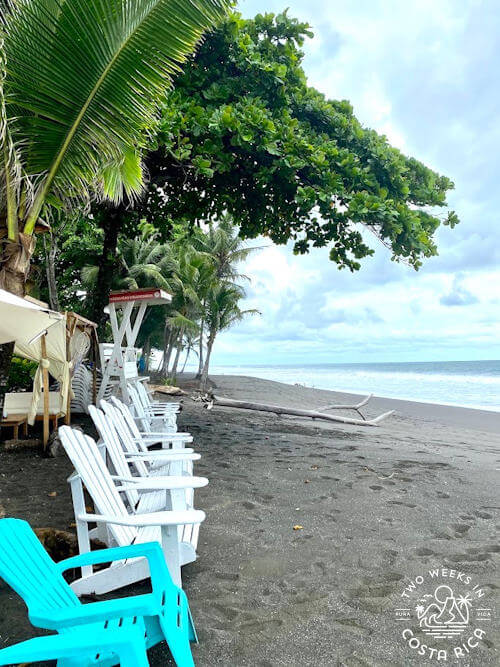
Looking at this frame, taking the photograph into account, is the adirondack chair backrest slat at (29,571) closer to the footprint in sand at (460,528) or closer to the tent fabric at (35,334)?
the tent fabric at (35,334)

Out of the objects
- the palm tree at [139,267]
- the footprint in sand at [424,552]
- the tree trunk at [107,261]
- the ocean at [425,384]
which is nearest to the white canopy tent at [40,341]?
the tree trunk at [107,261]

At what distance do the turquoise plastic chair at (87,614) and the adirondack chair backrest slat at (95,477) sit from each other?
0.69m

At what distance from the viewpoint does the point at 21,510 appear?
15.3 feet

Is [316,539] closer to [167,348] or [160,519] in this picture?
[160,519]

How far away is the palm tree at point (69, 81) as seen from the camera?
438cm

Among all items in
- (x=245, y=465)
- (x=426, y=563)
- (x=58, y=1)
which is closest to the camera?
(x=426, y=563)

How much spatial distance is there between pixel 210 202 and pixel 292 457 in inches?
249

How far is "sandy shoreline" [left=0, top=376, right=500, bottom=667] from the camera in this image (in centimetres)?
266

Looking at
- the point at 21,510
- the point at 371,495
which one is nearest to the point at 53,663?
the point at 21,510

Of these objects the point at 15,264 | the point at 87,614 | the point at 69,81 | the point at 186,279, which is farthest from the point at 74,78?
the point at 186,279

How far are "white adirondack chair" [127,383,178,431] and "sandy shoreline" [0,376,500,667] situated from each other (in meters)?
0.75

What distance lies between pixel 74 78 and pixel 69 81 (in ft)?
0.19

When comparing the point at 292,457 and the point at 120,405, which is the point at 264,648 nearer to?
the point at 120,405

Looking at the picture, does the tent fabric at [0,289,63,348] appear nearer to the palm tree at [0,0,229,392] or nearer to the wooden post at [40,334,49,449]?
the palm tree at [0,0,229,392]
